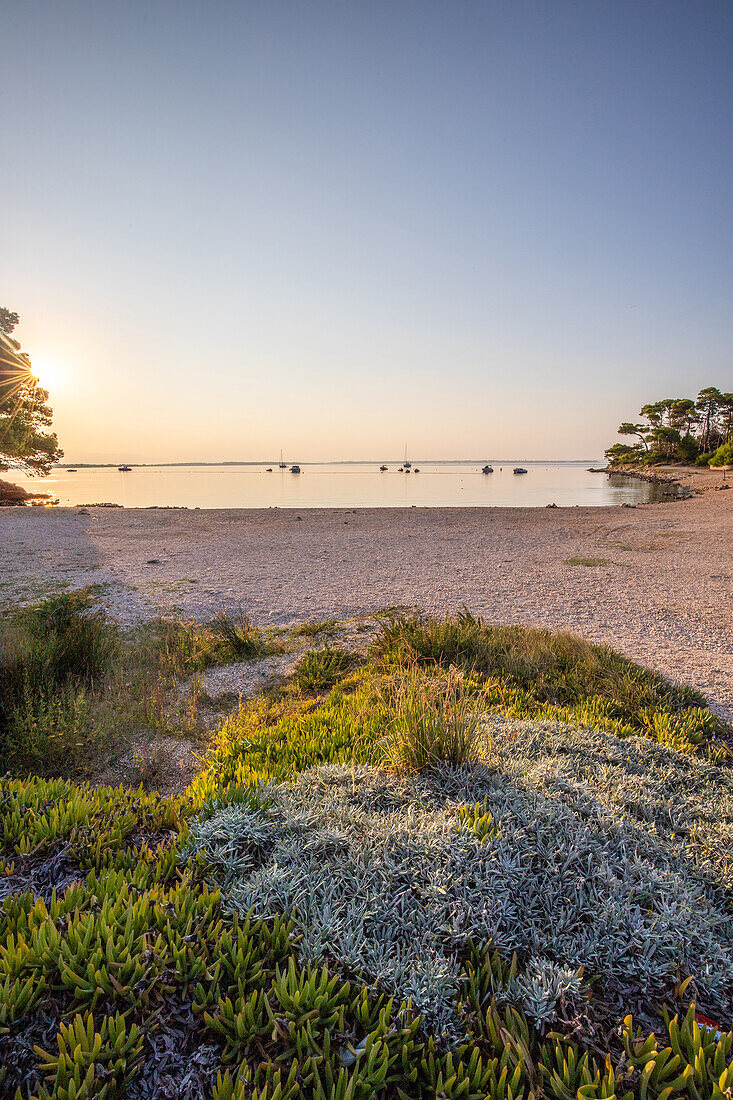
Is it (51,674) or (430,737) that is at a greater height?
(430,737)

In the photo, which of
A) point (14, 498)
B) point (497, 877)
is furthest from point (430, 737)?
point (14, 498)

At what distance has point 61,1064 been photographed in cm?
158

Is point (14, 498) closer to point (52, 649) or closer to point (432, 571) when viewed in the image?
point (432, 571)

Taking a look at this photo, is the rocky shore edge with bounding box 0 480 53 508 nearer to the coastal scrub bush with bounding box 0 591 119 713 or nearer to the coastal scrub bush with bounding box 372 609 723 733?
the coastal scrub bush with bounding box 0 591 119 713

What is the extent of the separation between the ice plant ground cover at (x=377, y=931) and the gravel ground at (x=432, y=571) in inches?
147

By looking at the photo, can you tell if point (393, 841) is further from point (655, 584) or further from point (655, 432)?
point (655, 432)

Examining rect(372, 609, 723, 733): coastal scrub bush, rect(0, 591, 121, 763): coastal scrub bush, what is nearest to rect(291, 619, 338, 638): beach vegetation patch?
rect(372, 609, 723, 733): coastal scrub bush

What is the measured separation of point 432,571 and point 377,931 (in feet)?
36.3

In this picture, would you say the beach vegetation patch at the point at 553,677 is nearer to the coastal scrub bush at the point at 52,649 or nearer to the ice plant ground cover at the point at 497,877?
the ice plant ground cover at the point at 497,877

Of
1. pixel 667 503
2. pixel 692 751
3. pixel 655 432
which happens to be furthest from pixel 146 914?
pixel 655 432

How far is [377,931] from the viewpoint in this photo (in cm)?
219

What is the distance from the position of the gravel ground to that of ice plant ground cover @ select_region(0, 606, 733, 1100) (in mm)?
3731

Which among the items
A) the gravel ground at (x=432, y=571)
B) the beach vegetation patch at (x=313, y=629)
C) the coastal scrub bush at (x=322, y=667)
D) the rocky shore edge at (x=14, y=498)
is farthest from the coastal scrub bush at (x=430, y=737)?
the rocky shore edge at (x=14, y=498)

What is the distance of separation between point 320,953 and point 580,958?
1121 millimetres
